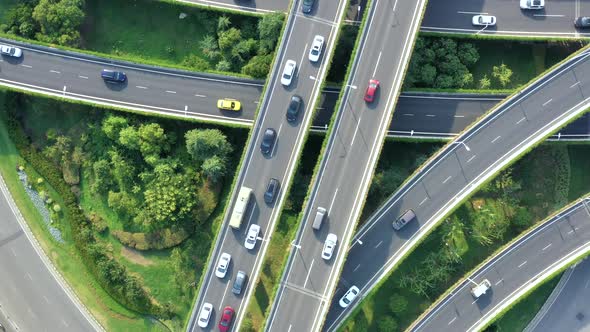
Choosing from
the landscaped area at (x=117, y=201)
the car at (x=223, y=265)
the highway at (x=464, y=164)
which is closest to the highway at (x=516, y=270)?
the highway at (x=464, y=164)

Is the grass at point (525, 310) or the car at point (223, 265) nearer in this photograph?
the car at point (223, 265)

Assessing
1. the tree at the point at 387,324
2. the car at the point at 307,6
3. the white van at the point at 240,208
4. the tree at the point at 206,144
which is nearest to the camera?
the white van at the point at 240,208

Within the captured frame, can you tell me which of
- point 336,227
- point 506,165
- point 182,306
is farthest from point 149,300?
point 506,165

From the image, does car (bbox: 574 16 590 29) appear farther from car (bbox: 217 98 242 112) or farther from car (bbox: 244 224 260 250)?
car (bbox: 244 224 260 250)

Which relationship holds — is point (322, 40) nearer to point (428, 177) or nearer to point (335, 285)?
point (428, 177)

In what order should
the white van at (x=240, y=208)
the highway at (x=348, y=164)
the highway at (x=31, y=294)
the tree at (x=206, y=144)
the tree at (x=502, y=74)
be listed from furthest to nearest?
the highway at (x=31, y=294) < the tree at (x=502, y=74) < the tree at (x=206, y=144) < the white van at (x=240, y=208) < the highway at (x=348, y=164)

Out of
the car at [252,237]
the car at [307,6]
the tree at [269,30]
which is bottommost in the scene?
the car at [252,237]

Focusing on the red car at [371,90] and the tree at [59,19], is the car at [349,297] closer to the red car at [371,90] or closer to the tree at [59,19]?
the red car at [371,90]
